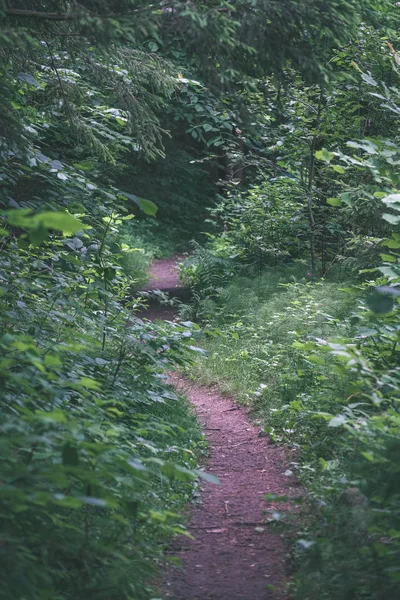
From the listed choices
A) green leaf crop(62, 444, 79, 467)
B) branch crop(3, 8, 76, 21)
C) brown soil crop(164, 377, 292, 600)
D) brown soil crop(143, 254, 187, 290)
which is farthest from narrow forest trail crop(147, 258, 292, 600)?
brown soil crop(143, 254, 187, 290)

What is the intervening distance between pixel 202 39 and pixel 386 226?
Result: 4224mm

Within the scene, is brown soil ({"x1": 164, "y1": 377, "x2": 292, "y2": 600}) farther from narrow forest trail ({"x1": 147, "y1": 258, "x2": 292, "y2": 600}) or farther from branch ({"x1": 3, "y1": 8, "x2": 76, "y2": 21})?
branch ({"x1": 3, "y1": 8, "x2": 76, "y2": 21})

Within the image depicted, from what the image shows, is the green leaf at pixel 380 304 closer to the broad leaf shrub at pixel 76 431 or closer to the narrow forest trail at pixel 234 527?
the broad leaf shrub at pixel 76 431

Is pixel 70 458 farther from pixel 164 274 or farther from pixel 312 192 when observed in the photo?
pixel 164 274

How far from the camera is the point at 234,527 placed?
467cm

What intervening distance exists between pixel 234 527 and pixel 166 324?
2344 mm

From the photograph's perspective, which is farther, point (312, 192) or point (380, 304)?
point (312, 192)

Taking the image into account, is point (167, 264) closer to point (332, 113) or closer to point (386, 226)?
point (332, 113)

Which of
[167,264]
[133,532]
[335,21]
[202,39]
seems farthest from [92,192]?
[167,264]

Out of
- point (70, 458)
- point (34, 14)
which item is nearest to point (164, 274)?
point (34, 14)

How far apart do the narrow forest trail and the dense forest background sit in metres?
0.18

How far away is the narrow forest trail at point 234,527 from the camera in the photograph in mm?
3805

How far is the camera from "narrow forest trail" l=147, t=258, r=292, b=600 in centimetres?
380

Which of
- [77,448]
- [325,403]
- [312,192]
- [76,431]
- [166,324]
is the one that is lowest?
[325,403]
